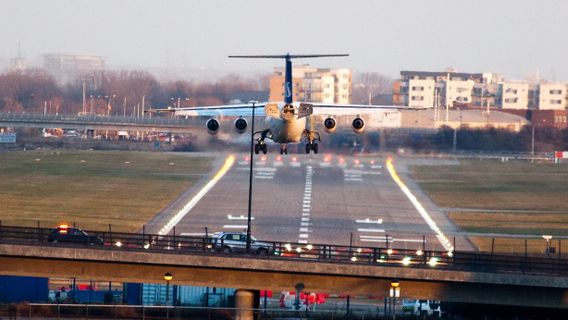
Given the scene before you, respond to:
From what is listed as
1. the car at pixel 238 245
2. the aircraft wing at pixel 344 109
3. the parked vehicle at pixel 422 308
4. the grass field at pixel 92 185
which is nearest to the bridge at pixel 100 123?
the grass field at pixel 92 185

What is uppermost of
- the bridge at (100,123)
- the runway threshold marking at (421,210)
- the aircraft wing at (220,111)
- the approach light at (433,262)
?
the aircraft wing at (220,111)

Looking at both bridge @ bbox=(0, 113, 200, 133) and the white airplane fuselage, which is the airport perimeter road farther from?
the white airplane fuselage

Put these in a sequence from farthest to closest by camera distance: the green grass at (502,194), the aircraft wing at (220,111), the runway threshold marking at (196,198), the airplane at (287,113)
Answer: the green grass at (502,194) → the runway threshold marking at (196,198) → the aircraft wing at (220,111) → the airplane at (287,113)

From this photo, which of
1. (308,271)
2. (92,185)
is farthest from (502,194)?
(308,271)

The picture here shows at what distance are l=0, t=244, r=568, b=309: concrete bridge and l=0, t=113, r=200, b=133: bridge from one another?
64.0 metres

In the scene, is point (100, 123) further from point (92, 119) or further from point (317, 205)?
point (317, 205)

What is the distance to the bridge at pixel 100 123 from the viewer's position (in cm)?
14575

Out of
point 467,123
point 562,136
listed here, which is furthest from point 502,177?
point 562,136

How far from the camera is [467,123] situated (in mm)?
181375

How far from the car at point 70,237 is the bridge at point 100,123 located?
54009mm

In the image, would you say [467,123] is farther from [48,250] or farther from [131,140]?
[48,250]

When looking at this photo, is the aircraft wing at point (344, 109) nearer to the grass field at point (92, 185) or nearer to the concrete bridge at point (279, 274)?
the grass field at point (92, 185)

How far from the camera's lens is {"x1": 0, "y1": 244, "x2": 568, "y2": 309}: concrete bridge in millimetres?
71500

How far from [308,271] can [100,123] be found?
102 meters
